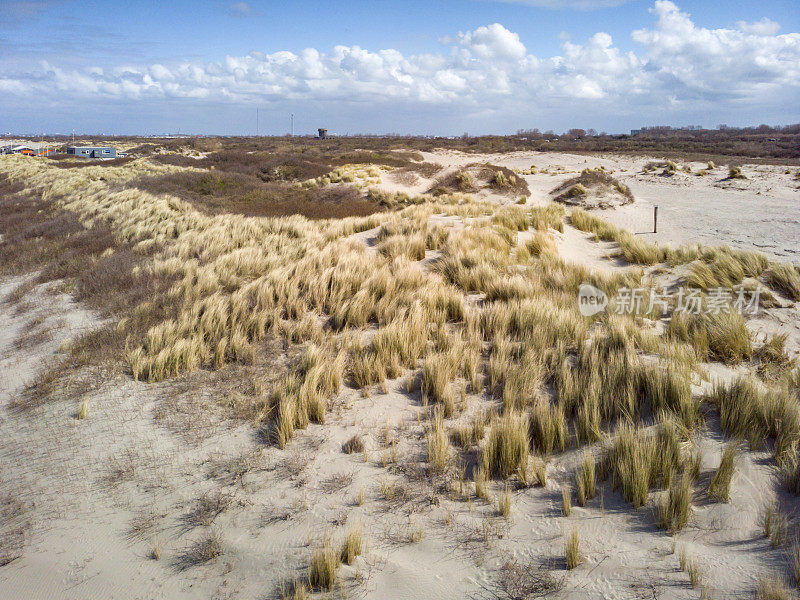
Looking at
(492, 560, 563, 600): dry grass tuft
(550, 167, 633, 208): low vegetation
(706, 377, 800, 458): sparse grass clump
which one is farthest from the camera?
(550, 167, 633, 208): low vegetation

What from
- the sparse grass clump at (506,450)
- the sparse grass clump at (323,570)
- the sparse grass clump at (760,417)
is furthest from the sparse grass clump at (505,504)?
the sparse grass clump at (760,417)

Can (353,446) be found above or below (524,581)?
above

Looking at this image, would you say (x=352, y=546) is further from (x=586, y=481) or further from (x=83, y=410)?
(x=83, y=410)

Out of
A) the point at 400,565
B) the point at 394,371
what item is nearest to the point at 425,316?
the point at 394,371

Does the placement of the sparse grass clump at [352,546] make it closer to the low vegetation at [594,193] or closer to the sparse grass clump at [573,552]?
the sparse grass clump at [573,552]

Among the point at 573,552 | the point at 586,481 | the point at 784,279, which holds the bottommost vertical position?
the point at 573,552

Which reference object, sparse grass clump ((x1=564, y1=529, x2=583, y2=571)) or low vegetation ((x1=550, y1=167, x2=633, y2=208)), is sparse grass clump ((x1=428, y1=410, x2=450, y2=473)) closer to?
sparse grass clump ((x1=564, y1=529, x2=583, y2=571))

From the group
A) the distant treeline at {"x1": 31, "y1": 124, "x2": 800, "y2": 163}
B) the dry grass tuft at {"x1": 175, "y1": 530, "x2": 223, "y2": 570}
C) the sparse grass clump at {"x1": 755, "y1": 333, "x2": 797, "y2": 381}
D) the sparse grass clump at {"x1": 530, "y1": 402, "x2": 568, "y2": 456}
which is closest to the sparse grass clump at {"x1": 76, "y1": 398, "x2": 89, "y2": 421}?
the dry grass tuft at {"x1": 175, "y1": 530, "x2": 223, "y2": 570}

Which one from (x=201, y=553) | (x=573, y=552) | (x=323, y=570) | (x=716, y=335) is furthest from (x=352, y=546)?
(x=716, y=335)

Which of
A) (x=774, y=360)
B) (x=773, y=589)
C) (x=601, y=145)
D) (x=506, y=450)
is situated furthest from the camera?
(x=601, y=145)

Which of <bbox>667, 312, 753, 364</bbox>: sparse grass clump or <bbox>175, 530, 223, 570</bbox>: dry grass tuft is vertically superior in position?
<bbox>667, 312, 753, 364</bbox>: sparse grass clump

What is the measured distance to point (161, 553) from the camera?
324cm

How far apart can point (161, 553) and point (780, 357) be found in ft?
21.1

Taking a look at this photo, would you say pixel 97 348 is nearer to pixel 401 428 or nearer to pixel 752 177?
pixel 401 428
